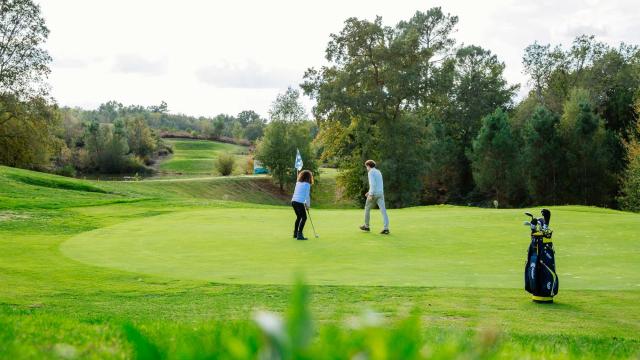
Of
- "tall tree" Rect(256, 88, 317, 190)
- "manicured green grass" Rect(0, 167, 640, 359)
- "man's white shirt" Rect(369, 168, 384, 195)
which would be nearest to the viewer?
"manicured green grass" Rect(0, 167, 640, 359)

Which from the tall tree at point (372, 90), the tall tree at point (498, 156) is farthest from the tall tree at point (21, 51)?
the tall tree at point (498, 156)

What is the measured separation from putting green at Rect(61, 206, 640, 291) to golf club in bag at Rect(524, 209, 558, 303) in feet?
2.97

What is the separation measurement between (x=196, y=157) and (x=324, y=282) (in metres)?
116

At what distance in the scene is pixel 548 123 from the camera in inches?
2296

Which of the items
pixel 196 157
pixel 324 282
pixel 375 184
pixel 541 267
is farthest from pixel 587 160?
pixel 196 157

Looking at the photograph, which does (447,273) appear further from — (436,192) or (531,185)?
(436,192)

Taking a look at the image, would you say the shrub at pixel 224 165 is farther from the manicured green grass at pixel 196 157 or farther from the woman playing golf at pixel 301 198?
the woman playing golf at pixel 301 198

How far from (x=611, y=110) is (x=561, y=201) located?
42.4ft

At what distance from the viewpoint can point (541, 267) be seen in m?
9.75

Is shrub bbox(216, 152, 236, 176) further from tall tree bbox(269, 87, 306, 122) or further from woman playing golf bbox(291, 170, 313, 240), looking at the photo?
woman playing golf bbox(291, 170, 313, 240)

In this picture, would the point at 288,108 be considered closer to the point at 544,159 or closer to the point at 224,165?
the point at 224,165

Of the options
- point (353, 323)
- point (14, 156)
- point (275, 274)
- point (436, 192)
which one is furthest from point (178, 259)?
point (436, 192)

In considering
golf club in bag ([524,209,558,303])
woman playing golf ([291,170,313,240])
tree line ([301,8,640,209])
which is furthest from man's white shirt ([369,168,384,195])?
tree line ([301,8,640,209])

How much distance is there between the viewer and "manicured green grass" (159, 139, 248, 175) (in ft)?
346
